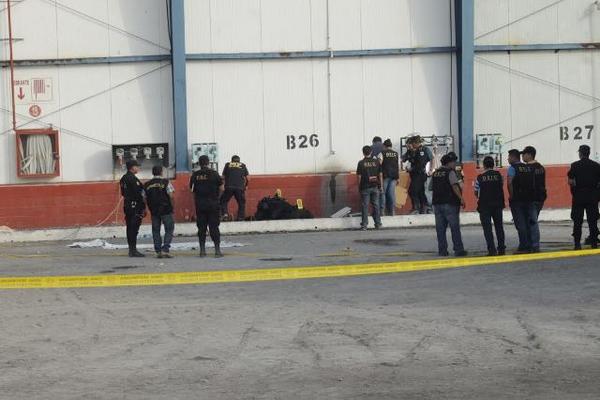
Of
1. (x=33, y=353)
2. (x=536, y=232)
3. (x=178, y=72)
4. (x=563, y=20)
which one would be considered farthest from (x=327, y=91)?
(x=33, y=353)

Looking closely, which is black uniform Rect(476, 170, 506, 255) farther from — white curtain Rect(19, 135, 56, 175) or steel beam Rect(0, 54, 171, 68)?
white curtain Rect(19, 135, 56, 175)

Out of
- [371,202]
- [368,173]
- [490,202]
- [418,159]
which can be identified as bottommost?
[371,202]

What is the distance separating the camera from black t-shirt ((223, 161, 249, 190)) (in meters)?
25.9

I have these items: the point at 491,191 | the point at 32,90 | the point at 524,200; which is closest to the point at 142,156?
the point at 32,90

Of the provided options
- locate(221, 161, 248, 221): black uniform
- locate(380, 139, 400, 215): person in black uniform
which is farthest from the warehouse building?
locate(380, 139, 400, 215): person in black uniform

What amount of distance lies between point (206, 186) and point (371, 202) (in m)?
6.26

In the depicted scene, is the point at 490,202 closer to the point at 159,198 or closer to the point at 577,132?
the point at 159,198

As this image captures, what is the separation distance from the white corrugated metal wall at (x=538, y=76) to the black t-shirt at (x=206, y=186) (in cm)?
1133

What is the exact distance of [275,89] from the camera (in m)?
27.6

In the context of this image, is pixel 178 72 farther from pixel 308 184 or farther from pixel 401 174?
pixel 401 174

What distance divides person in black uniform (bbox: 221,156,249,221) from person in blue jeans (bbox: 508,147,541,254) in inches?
367

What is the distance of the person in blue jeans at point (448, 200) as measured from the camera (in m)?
17.9

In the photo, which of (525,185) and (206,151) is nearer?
(525,185)

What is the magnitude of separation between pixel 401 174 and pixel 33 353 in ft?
60.0
